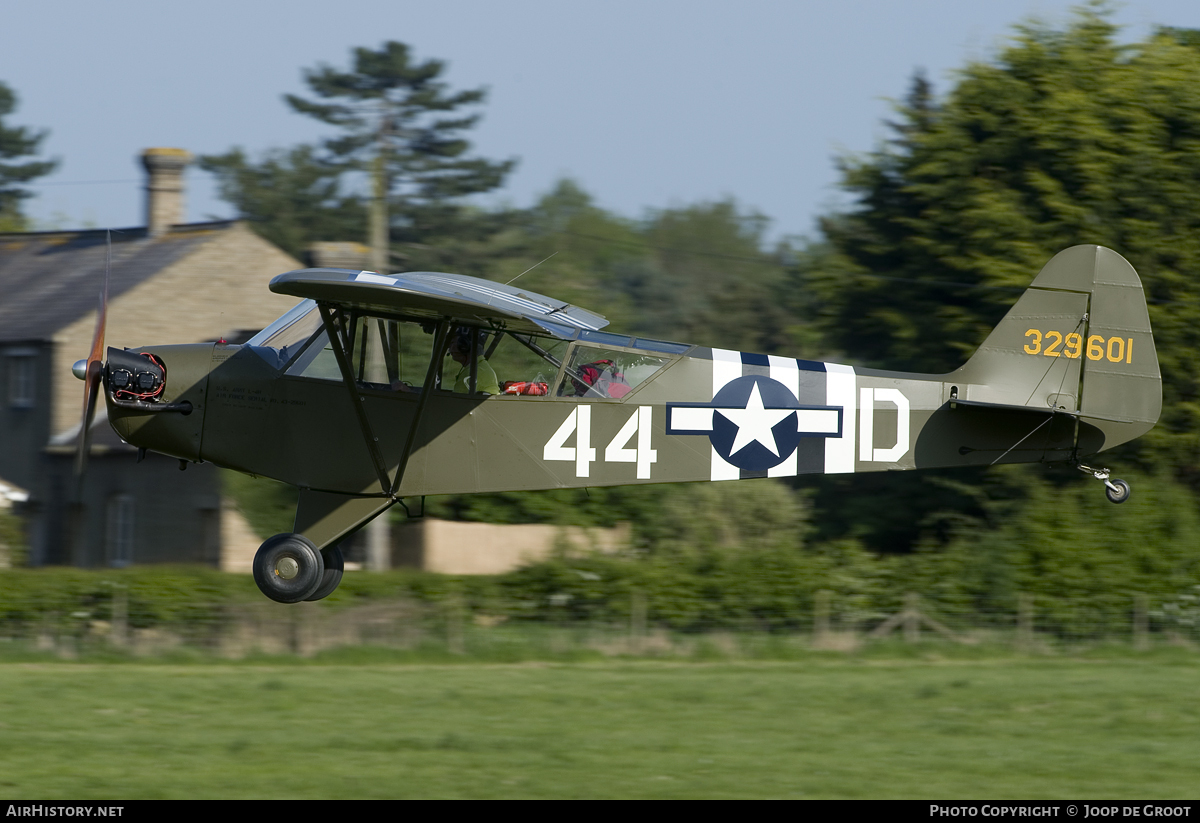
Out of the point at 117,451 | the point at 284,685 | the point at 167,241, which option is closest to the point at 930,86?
the point at 167,241

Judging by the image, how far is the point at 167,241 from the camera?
108 ft

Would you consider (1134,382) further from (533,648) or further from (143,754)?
(533,648)

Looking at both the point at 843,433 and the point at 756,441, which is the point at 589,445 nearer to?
the point at 756,441

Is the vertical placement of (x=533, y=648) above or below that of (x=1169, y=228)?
below

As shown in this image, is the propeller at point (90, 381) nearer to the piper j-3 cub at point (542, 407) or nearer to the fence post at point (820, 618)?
the piper j-3 cub at point (542, 407)

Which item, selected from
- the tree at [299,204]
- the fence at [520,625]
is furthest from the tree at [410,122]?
the fence at [520,625]

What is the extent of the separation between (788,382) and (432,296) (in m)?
3.15

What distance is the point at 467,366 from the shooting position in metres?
10.5

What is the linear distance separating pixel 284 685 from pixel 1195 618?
15.0 meters

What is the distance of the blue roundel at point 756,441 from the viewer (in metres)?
10.8

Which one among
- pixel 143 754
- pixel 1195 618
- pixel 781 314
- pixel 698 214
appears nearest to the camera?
pixel 143 754

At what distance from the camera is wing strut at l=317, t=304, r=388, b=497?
10.2 metres

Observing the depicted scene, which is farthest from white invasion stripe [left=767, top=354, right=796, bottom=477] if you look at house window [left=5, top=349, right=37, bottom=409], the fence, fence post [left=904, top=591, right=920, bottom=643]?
house window [left=5, top=349, right=37, bottom=409]

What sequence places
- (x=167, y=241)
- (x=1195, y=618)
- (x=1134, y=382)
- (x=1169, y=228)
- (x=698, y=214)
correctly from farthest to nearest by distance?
1. (x=698, y=214)
2. (x=167, y=241)
3. (x=1169, y=228)
4. (x=1195, y=618)
5. (x=1134, y=382)
